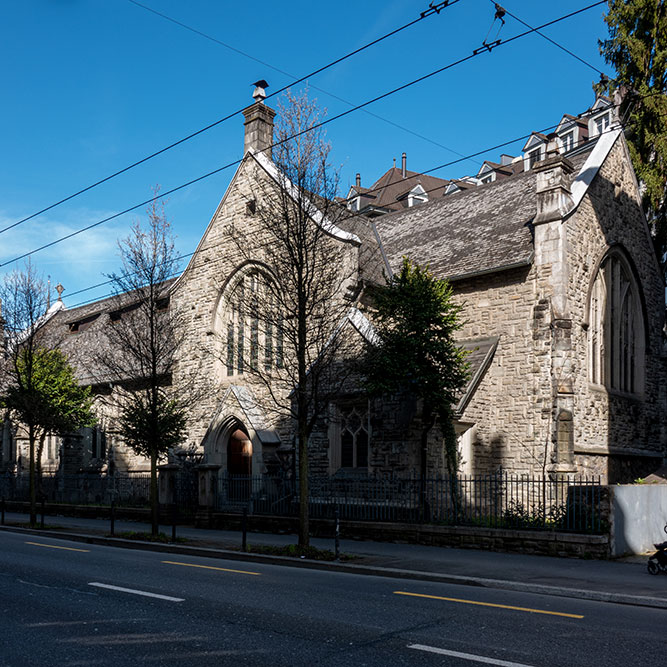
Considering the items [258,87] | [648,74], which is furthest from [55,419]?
[648,74]

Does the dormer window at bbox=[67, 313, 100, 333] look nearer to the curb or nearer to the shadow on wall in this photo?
the curb

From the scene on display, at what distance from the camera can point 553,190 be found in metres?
21.0

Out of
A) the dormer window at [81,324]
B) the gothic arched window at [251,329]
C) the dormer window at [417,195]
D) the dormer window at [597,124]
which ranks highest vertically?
the dormer window at [597,124]

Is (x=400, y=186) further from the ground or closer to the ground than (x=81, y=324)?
further from the ground

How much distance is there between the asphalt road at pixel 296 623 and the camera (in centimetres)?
650

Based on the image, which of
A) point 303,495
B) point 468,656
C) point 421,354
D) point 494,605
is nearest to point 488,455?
point 421,354

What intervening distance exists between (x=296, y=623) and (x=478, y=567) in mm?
5685

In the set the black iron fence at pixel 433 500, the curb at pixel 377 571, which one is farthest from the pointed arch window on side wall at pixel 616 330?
the curb at pixel 377 571

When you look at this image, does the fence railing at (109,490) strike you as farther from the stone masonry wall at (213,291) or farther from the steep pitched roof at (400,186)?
the steep pitched roof at (400,186)

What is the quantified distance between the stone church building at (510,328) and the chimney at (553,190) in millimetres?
43

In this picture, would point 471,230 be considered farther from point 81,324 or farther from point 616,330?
point 81,324

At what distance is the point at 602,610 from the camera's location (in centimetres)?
920

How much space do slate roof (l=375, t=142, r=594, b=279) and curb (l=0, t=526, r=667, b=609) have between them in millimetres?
11233

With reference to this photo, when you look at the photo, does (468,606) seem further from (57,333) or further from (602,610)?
(57,333)
